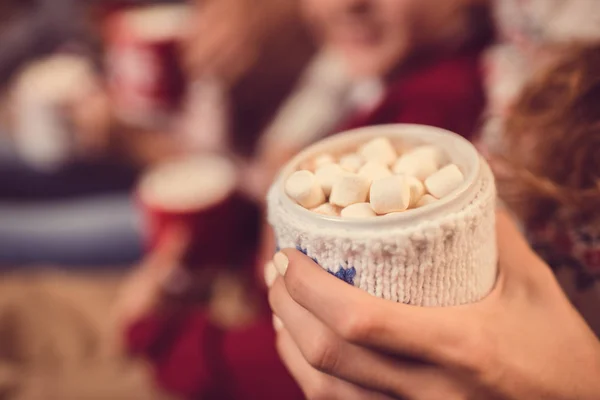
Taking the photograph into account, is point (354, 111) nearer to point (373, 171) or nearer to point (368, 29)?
point (368, 29)

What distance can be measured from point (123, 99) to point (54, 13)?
0.49m

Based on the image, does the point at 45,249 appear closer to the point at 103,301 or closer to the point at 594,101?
the point at 103,301

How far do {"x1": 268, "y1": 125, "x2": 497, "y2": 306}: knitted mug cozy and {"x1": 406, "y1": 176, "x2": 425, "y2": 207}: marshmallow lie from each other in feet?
0.09

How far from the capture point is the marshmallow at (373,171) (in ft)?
1.19

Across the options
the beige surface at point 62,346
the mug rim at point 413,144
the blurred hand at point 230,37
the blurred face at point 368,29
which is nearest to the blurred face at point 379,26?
the blurred face at point 368,29

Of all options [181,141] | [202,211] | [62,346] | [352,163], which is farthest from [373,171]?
[181,141]

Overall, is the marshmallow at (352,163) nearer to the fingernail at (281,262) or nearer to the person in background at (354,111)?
the fingernail at (281,262)

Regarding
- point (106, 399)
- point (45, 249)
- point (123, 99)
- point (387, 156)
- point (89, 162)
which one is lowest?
point (106, 399)

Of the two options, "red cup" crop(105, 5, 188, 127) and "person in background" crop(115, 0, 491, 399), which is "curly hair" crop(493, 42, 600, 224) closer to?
"person in background" crop(115, 0, 491, 399)

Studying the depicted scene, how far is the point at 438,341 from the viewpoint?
0.32 m

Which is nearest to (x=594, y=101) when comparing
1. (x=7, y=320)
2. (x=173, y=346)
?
(x=173, y=346)

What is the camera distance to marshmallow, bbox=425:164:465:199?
1.14 feet

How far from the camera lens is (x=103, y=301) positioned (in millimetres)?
949

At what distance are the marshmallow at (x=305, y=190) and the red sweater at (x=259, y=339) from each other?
296 millimetres
